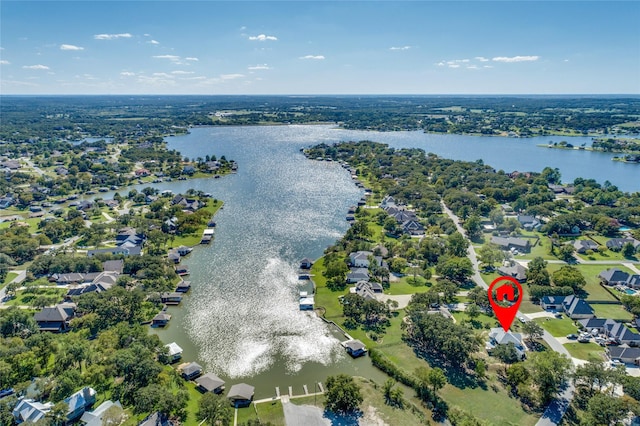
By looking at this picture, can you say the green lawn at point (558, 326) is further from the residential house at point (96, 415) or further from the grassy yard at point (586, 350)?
the residential house at point (96, 415)

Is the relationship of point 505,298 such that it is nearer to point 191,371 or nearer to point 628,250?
point 628,250

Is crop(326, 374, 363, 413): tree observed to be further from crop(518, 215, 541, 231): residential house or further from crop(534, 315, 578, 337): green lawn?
crop(518, 215, 541, 231): residential house

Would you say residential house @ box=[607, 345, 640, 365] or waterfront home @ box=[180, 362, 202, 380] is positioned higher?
residential house @ box=[607, 345, 640, 365]

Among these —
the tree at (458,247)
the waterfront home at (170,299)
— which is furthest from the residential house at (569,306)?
the waterfront home at (170,299)

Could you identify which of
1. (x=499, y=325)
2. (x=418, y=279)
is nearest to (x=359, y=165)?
(x=418, y=279)

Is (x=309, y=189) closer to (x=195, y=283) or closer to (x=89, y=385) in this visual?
(x=195, y=283)

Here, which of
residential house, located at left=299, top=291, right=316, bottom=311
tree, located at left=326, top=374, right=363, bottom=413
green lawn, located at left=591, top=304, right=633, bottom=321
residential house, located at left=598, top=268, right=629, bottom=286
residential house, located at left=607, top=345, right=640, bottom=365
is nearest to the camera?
tree, located at left=326, top=374, right=363, bottom=413

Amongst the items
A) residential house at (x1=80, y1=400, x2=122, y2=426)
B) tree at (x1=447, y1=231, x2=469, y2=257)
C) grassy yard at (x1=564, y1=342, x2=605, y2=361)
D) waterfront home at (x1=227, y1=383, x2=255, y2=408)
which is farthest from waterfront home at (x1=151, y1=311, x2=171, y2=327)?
grassy yard at (x1=564, y1=342, x2=605, y2=361)
